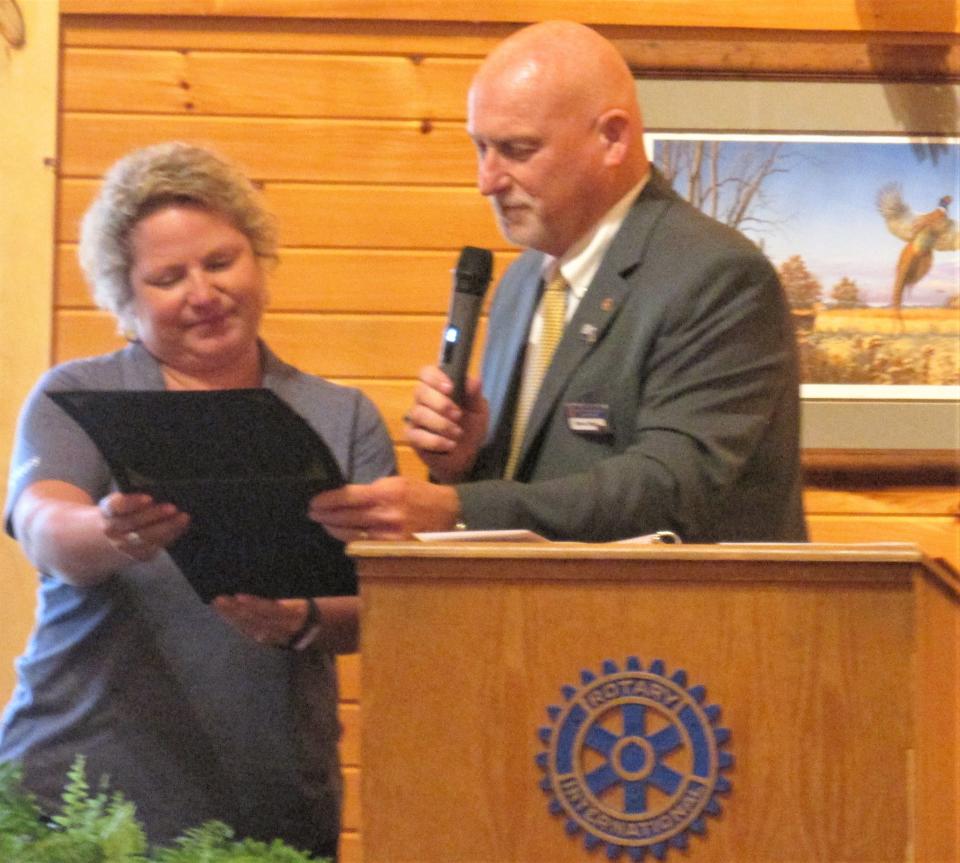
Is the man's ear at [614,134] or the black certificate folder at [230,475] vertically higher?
the man's ear at [614,134]

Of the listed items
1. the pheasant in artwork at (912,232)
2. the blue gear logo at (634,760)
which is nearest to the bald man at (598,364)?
the blue gear logo at (634,760)

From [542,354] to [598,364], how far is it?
139mm

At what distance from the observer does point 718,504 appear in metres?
1.83

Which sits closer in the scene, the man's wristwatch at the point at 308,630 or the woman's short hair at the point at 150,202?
the man's wristwatch at the point at 308,630

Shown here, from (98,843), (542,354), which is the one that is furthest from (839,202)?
(98,843)

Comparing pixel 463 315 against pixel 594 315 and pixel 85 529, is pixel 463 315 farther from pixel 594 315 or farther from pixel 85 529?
pixel 85 529

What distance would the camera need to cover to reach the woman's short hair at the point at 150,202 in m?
2.07

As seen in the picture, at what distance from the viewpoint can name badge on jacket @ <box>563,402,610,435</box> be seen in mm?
1930

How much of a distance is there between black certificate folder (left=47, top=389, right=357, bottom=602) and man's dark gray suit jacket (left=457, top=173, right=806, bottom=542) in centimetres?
20

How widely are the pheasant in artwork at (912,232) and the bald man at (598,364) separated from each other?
1036 millimetres

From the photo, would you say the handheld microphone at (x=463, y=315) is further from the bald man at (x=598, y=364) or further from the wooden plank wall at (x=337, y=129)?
the wooden plank wall at (x=337, y=129)

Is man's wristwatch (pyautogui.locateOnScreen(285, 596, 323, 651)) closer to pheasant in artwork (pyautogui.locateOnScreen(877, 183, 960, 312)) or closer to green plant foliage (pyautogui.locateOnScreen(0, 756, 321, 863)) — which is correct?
green plant foliage (pyautogui.locateOnScreen(0, 756, 321, 863))

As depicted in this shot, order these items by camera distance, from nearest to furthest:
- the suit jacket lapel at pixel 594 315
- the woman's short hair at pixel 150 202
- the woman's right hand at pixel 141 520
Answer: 1. the woman's right hand at pixel 141 520
2. the suit jacket lapel at pixel 594 315
3. the woman's short hair at pixel 150 202

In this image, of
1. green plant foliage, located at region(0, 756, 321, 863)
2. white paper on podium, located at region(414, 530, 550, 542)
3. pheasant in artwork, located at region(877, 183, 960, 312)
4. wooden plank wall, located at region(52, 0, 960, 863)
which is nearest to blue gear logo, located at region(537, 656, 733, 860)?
white paper on podium, located at region(414, 530, 550, 542)
